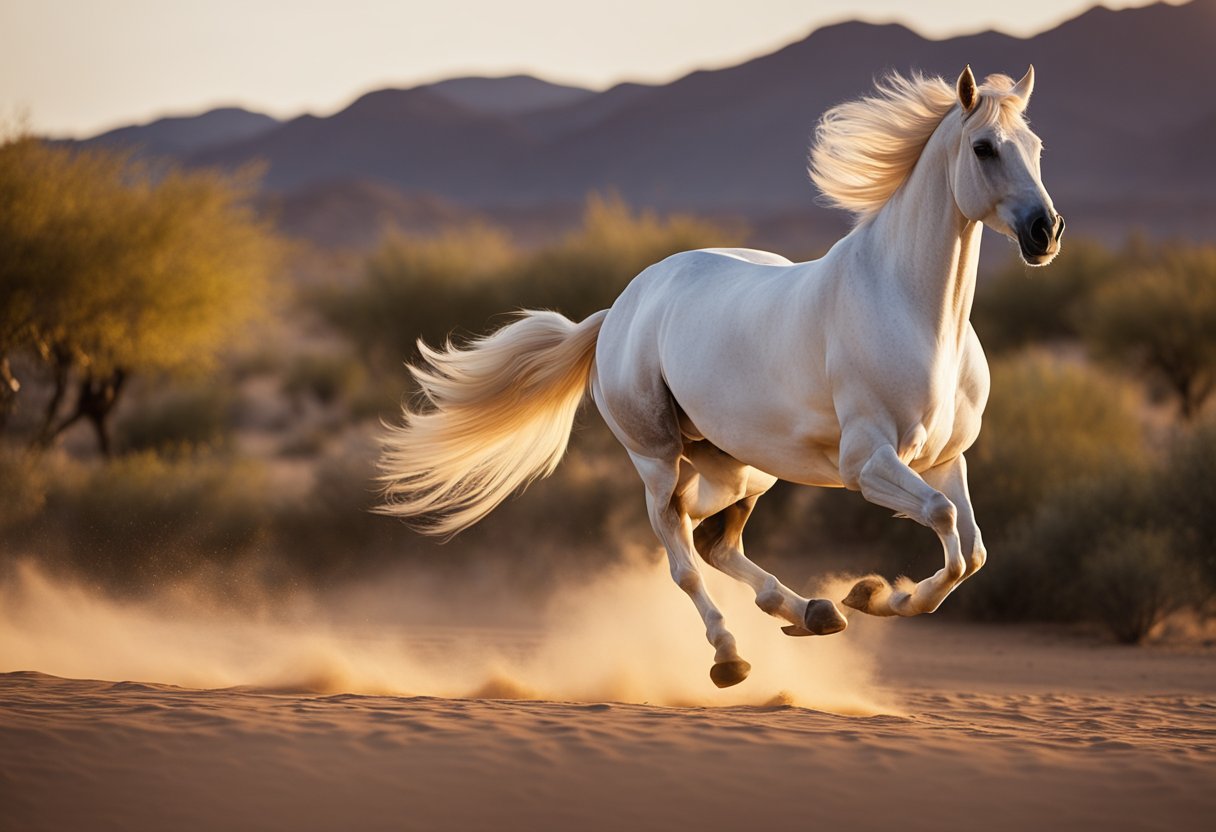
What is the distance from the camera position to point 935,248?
591 centimetres

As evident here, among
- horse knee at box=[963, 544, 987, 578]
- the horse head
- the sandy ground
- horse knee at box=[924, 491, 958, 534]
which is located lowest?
the sandy ground

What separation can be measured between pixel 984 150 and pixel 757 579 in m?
2.41

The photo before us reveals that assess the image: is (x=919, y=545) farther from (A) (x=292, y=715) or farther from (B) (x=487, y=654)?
(A) (x=292, y=715)

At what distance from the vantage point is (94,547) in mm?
13414

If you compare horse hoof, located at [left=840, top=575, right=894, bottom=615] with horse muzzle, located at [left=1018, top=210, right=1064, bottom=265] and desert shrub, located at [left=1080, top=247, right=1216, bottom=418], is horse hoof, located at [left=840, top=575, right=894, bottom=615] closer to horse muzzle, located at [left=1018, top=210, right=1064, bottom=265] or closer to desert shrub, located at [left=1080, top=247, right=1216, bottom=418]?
horse muzzle, located at [left=1018, top=210, right=1064, bottom=265]

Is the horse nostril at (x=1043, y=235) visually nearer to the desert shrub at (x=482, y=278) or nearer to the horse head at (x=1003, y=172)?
the horse head at (x=1003, y=172)

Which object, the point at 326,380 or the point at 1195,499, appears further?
the point at 326,380

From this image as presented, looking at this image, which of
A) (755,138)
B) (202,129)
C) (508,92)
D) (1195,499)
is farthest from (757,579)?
(202,129)

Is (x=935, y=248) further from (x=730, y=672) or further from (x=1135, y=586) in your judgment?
(x=1135, y=586)

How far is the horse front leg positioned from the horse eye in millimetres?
1195

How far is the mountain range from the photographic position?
100 m

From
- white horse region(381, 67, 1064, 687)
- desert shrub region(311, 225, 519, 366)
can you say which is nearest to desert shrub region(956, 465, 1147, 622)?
white horse region(381, 67, 1064, 687)

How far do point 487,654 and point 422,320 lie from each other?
14.9 m

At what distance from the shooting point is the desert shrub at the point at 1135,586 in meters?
11.7
